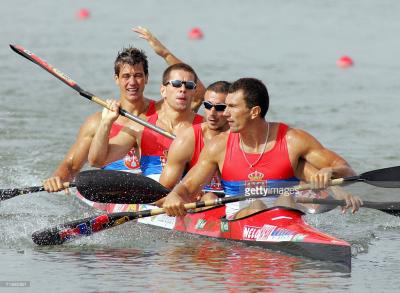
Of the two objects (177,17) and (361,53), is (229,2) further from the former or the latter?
(361,53)

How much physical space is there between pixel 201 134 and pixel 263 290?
2744mm

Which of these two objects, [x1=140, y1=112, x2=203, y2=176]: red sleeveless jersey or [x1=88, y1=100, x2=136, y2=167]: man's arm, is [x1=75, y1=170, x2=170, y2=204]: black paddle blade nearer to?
[x1=88, y1=100, x2=136, y2=167]: man's arm

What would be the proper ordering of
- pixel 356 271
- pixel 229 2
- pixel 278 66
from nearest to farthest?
pixel 356 271 → pixel 278 66 → pixel 229 2

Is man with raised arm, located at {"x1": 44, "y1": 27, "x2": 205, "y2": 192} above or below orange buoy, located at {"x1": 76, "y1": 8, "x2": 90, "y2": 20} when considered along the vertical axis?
below

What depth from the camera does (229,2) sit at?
33625mm

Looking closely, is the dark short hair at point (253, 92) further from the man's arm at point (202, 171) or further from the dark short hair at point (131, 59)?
the dark short hair at point (131, 59)

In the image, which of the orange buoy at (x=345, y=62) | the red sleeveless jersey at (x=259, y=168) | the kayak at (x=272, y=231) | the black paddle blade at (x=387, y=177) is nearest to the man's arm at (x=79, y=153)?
the kayak at (x=272, y=231)

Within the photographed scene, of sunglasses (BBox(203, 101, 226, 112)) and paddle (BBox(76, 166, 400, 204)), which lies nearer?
paddle (BBox(76, 166, 400, 204))

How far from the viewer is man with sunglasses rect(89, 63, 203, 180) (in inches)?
Result: 467

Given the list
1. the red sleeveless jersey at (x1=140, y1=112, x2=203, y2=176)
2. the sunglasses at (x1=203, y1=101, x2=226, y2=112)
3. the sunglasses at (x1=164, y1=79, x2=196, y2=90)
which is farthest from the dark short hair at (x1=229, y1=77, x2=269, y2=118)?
the red sleeveless jersey at (x1=140, y1=112, x2=203, y2=176)

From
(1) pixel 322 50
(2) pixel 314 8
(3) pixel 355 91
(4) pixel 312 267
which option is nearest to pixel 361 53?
(1) pixel 322 50

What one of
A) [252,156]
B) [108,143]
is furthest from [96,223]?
[252,156]

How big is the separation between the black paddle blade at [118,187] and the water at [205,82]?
381 mm

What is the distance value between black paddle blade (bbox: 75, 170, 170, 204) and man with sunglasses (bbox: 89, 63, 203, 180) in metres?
0.67
